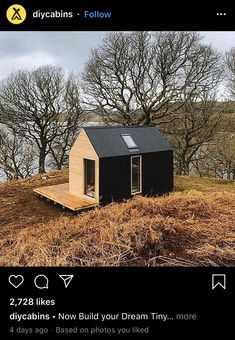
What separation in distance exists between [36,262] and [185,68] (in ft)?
11.0

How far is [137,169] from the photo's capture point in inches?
186

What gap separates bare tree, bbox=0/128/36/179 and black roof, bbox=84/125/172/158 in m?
2.44

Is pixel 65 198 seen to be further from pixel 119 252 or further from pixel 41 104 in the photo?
pixel 119 252

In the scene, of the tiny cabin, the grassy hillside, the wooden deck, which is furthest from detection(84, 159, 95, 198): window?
the grassy hillside

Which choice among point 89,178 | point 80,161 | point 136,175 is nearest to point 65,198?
point 89,178

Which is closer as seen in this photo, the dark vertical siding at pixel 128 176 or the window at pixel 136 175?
the dark vertical siding at pixel 128 176

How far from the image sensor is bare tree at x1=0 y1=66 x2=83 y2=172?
362 centimetres

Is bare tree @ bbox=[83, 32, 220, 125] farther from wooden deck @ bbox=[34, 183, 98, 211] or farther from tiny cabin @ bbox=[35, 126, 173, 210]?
wooden deck @ bbox=[34, 183, 98, 211]
